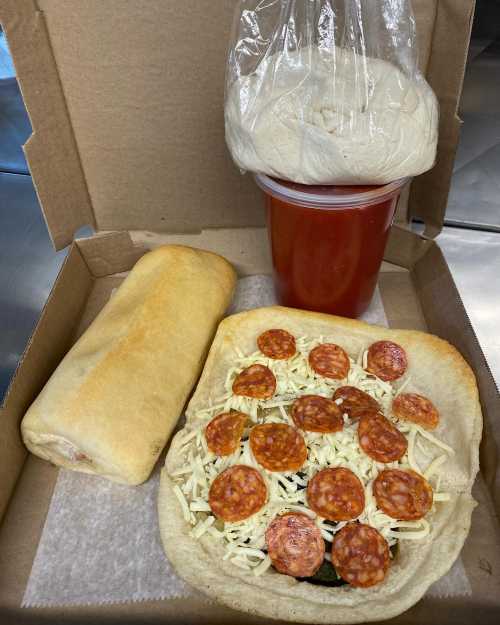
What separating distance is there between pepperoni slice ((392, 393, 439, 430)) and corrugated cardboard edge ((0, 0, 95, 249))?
1.51 meters

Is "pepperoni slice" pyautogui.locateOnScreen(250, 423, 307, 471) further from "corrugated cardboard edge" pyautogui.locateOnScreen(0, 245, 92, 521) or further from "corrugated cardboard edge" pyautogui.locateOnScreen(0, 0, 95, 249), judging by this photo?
"corrugated cardboard edge" pyautogui.locateOnScreen(0, 0, 95, 249)

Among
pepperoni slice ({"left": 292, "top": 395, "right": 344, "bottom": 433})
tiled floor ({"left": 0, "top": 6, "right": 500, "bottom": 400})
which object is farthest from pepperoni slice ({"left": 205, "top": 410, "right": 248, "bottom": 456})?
tiled floor ({"left": 0, "top": 6, "right": 500, "bottom": 400})

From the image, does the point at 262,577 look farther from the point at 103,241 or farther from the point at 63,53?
the point at 63,53

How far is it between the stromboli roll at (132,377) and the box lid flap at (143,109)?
43cm

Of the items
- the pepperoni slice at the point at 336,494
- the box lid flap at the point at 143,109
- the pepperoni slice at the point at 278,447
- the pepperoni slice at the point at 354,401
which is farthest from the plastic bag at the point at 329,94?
the pepperoni slice at the point at 336,494

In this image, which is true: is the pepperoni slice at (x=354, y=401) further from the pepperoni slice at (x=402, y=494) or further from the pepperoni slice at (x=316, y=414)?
the pepperoni slice at (x=402, y=494)

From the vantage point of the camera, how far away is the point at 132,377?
158 centimetres

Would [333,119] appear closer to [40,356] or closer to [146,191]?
[146,191]

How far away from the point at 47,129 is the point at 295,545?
170 cm

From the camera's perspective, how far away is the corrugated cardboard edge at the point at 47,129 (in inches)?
68.4

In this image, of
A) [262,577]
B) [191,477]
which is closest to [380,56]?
[191,477]

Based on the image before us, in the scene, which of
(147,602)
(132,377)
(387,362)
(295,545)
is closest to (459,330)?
(387,362)

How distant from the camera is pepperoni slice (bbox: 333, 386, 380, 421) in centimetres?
153

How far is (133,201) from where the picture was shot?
88.5 inches
